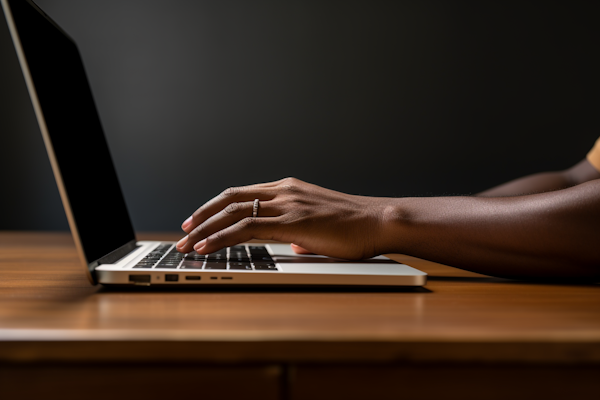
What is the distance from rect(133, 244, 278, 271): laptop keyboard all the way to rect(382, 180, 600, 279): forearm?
168 mm

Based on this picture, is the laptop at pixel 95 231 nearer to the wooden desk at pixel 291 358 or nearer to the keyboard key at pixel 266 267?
the keyboard key at pixel 266 267

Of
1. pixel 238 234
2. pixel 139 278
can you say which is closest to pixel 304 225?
pixel 238 234

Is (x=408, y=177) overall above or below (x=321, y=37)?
below

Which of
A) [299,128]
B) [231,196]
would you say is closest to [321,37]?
[299,128]

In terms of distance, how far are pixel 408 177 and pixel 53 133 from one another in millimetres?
1392

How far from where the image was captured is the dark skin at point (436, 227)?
513 mm

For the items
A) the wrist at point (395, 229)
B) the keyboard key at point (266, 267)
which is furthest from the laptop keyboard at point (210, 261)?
the wrist at point (395, 229)

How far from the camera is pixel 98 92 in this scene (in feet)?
5.17

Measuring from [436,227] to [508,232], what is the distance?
81 millimetres

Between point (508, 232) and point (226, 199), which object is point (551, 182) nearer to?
point (508, 232)

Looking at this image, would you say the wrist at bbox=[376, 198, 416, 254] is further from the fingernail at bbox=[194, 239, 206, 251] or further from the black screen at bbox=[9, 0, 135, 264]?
the black screen at bbox=[9, 0, 135, 264]

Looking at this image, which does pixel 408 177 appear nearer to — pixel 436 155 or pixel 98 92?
pixel 436 155

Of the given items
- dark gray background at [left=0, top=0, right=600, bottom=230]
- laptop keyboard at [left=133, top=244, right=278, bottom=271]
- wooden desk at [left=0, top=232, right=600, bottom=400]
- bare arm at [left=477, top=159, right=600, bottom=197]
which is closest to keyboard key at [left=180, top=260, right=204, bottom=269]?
laptop keyboard at [left=133, top=244, right=278, bottom=271]

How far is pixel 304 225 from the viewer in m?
0.56
